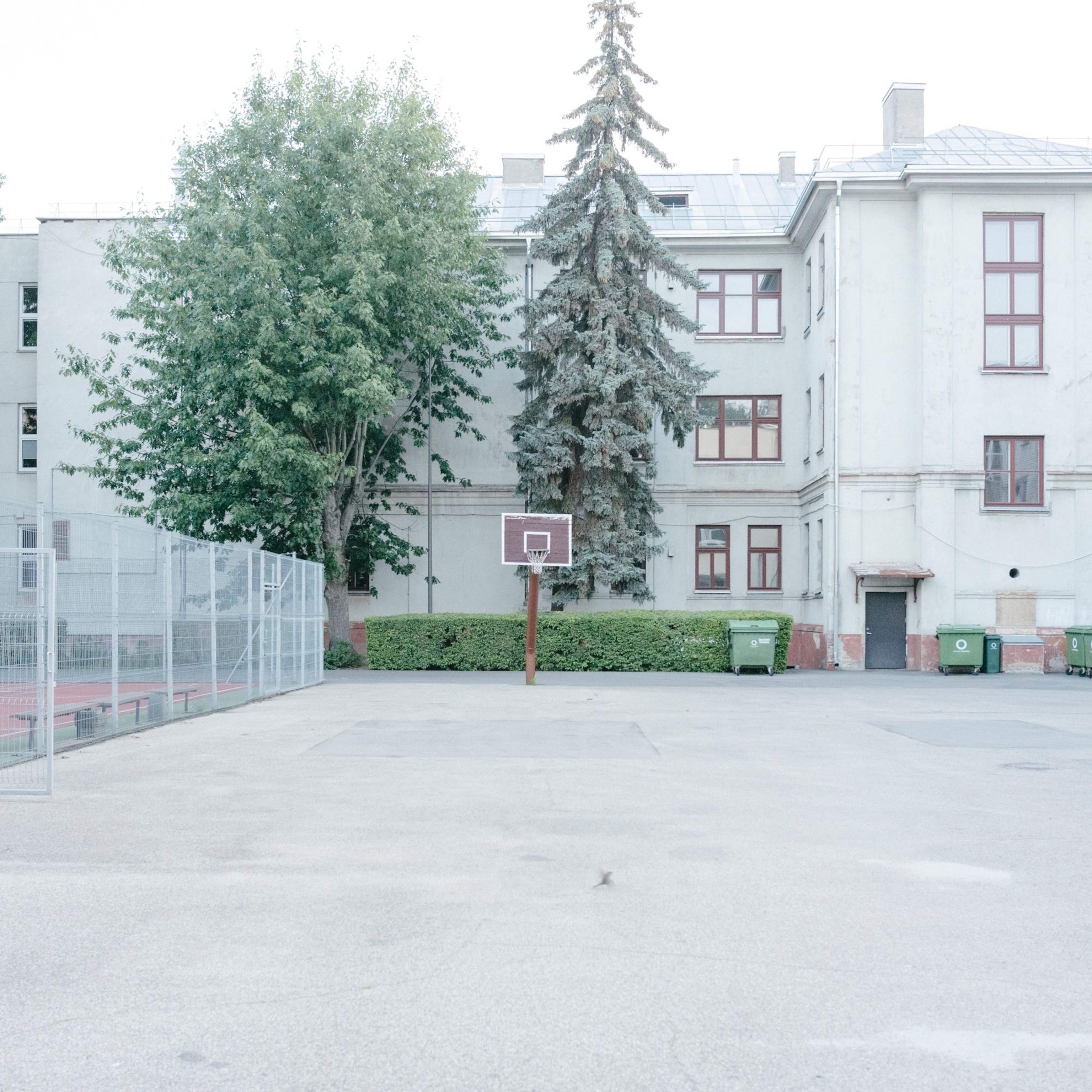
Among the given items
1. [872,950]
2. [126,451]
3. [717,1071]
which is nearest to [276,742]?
[872,950]

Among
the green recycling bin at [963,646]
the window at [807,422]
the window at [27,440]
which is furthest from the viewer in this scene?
the window at [27,440]

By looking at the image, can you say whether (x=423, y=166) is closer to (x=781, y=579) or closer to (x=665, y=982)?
(x=781, y=579)

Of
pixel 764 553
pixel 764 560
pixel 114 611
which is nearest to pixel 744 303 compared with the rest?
pixel 764 553

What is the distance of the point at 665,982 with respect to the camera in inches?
195

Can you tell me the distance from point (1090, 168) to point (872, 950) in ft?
102

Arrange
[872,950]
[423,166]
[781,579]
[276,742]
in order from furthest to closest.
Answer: [781,579]
[423,166]
[276,742]
[872,950]

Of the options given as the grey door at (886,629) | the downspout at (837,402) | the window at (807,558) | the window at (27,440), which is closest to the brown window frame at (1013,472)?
the grey door at (886,629)

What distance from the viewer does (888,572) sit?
103ft

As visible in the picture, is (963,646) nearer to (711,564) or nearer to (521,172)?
(711,564)

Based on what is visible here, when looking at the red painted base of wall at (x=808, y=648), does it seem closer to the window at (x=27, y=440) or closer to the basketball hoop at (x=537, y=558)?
the basketball hoop at (x=537, y=558)

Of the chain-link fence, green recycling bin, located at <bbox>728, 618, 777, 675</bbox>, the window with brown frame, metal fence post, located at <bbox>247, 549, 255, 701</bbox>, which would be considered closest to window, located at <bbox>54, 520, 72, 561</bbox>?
the chain-link fence

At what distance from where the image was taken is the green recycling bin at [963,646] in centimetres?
3014

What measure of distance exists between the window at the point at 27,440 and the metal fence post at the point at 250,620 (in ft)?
69.5

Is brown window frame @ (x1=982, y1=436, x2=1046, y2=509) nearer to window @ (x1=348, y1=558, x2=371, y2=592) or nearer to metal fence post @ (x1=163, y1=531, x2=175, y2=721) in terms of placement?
window @ (x1=348, y1=558, x2=371, y2=592)
